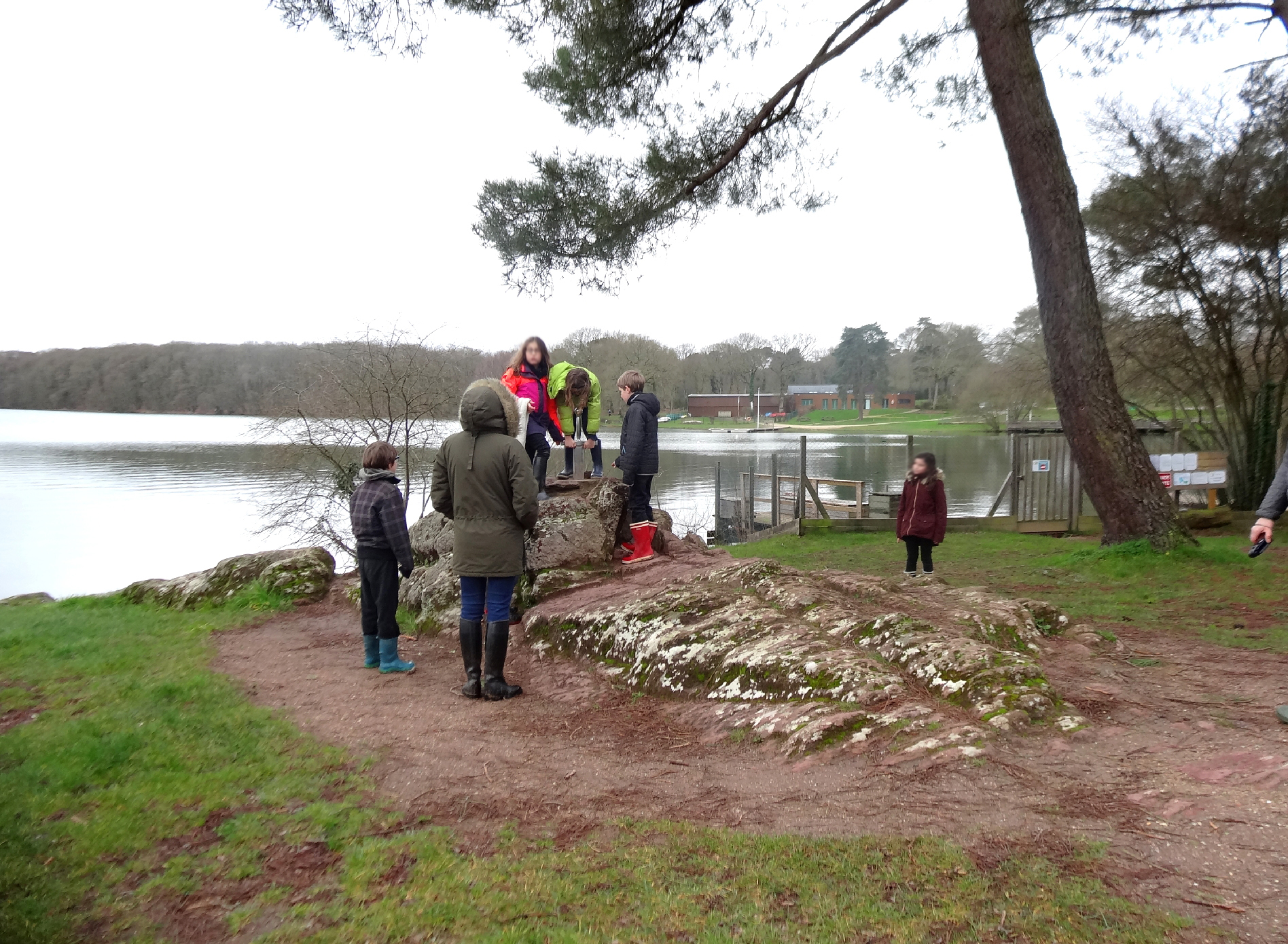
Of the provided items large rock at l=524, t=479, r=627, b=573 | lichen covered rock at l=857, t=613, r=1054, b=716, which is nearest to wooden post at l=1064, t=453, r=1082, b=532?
large rock at l=524, t=479, r=627, b=573

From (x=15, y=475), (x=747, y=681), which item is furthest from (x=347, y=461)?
(x=15, y=475)

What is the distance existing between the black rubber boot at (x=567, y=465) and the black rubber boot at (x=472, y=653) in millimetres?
2982

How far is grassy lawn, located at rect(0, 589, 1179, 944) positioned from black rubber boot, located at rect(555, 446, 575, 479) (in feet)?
14.3

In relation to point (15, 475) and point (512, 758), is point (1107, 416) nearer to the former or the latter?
point (512, 758)

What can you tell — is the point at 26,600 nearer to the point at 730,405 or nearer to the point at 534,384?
the point at 534,384

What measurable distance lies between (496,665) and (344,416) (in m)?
13.8

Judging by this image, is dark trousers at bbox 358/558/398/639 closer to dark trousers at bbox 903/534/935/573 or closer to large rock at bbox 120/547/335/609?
large rock at bbox 120/547/335/609

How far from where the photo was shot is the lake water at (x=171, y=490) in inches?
791

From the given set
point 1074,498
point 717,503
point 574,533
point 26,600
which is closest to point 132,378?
point 717,503

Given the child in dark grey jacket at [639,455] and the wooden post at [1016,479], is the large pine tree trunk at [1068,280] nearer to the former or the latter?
the child in dark grey jacket at [639,455]

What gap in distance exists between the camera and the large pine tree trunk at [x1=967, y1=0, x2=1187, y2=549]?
8695mm

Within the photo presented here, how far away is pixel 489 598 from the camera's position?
4.98m

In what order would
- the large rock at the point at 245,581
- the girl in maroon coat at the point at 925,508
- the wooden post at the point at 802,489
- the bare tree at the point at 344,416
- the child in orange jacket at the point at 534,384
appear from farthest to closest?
the bare tree at the point at 344,416
the wooden post at the point at 802,489
the large rock at the point at 245,581
the girl in maroon coat at the point at 925,508
the child in orange jacket at the point at 534,384

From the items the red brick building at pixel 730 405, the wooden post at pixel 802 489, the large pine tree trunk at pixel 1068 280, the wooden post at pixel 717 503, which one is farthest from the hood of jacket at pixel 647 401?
the red brick building at pixel 730 405
